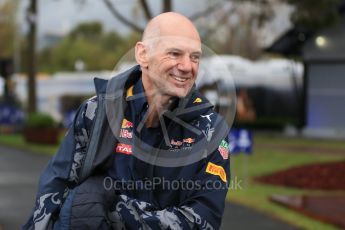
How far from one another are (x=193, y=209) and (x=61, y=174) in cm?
49

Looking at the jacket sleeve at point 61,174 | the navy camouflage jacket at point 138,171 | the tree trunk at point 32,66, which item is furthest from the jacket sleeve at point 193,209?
the tree trunk at point 32,66

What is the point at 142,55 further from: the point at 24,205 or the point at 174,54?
the point at 24,205

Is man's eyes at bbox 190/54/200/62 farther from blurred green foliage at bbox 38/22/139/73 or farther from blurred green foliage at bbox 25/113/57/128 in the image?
blurred green foliage at bbox 38/22/139/73

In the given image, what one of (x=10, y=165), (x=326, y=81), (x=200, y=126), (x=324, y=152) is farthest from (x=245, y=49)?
(x=200, y=126)

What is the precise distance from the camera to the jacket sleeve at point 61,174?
2574 millimetres

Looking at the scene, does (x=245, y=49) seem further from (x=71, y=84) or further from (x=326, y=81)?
(x=326, y=81)

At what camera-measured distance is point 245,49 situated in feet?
191

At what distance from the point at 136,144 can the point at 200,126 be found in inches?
9.4

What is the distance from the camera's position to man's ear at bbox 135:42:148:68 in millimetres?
2590

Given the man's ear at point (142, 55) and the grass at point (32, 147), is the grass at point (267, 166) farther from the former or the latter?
the man's ear at point (142, 55)

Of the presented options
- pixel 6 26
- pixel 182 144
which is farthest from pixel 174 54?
pixel 6 26

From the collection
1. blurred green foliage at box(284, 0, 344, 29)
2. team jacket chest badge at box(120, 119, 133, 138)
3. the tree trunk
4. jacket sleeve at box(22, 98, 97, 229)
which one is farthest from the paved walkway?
the tree trunk

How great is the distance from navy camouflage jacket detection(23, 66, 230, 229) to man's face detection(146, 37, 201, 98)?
78 millimetres

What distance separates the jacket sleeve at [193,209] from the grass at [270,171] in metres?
1.83
